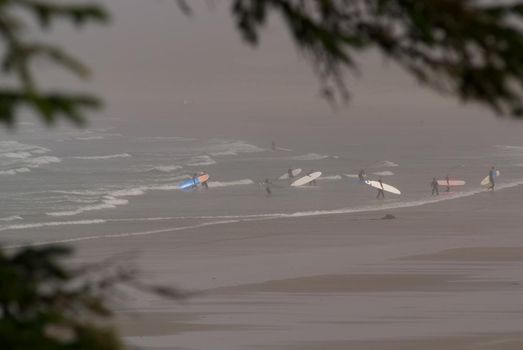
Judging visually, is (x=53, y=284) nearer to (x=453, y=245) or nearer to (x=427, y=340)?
(x=427, y=340)

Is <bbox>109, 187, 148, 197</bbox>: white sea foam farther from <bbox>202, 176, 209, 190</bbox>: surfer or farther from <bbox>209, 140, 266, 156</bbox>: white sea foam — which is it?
<bbox>209, 140, 266, 156</bbox>: white sea foam

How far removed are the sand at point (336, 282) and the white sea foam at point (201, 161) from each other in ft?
47.2

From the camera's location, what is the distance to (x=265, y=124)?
187 ft

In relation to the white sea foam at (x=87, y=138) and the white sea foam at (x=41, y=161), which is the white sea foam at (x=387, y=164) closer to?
the white sea foam at (x=41, y=161)

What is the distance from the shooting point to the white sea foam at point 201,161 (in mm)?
36459

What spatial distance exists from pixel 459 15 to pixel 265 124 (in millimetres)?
54403

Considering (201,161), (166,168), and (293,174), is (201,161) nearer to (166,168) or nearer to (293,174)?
(166,168)

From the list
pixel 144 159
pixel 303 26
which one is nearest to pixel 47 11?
pixel 303 26

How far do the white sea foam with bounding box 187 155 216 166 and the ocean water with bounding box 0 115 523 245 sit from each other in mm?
48

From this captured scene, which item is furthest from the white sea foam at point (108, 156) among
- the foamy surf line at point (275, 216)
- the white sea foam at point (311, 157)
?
the foamy surf line at point (275, 216)

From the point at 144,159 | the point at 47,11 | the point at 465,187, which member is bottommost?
the point at 47,11

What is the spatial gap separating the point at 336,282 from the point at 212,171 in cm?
1936

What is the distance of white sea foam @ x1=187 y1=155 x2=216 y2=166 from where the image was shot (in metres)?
36.5

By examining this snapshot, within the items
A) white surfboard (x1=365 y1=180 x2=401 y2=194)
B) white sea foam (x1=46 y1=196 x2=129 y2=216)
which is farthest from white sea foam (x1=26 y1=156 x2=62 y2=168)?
white surfboard (x1=365 y1=180 x2=401 y2=194)
